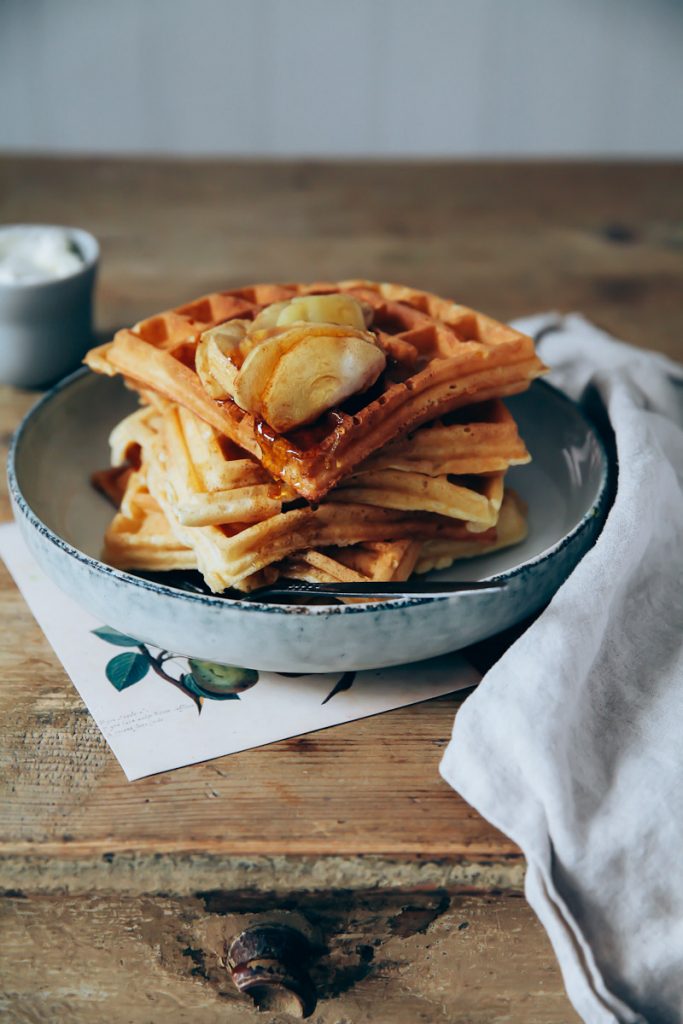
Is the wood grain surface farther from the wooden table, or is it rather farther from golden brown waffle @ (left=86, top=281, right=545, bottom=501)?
golden brown waffle @ (left=86, top=281, right=545, bottom=501)

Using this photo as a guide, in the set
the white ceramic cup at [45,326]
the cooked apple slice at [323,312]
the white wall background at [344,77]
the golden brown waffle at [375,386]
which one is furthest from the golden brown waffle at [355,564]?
the white wall background at [344,77]

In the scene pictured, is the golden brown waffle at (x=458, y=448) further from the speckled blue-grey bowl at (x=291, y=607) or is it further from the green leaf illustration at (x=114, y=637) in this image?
the green leaf illustration at (x=114, y=637)

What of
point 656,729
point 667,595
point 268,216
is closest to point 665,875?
point 656,729

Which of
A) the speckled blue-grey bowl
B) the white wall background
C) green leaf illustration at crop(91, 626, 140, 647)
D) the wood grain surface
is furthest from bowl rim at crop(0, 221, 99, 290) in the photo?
the white wall background

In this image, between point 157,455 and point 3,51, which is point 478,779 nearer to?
point 157,455

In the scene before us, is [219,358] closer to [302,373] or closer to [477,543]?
[302,373]

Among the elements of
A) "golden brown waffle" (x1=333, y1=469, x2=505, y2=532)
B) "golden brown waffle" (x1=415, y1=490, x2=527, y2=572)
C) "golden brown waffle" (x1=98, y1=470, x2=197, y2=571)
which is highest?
"golden brown waffle" (x1=333, y1=469, x2=505, y2=532)

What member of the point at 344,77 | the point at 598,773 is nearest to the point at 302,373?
the point at 598,773
